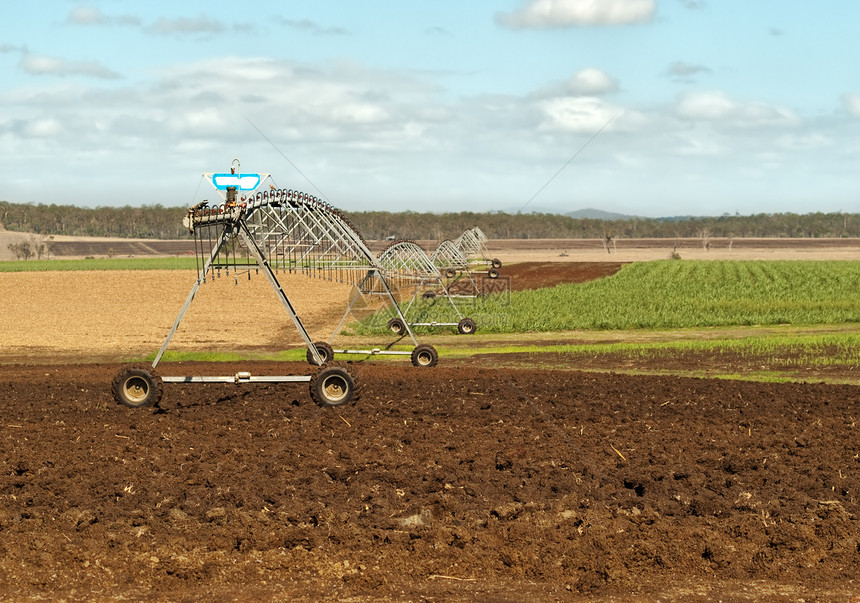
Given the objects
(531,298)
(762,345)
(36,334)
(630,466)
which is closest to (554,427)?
(630,466)

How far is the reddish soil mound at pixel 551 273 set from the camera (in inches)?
2422

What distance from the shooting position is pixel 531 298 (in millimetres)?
44469

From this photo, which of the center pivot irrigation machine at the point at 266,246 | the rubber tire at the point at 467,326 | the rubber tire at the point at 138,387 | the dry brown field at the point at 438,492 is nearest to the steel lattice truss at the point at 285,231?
the center pivot irrigation machine at the point at 266,246

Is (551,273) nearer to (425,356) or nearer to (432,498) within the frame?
(425,356)

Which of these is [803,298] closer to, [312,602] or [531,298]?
[531,298]

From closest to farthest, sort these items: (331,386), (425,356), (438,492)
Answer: (438,492)
(331,386)
(425,356)

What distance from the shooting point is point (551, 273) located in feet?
236

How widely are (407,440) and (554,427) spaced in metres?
2.64

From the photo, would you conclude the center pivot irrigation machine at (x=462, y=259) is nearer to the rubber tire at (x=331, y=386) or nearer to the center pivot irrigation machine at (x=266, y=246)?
the center pivot irrigation machine at (x=266, y=246)

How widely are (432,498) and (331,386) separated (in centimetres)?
577

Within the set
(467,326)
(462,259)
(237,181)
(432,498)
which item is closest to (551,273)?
(462,259)

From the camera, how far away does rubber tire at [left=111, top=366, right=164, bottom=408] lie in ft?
51.8

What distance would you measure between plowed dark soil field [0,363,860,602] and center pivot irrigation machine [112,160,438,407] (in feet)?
1.61

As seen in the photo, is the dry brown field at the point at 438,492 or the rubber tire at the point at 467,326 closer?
the dry brown field at the point at 438,492
